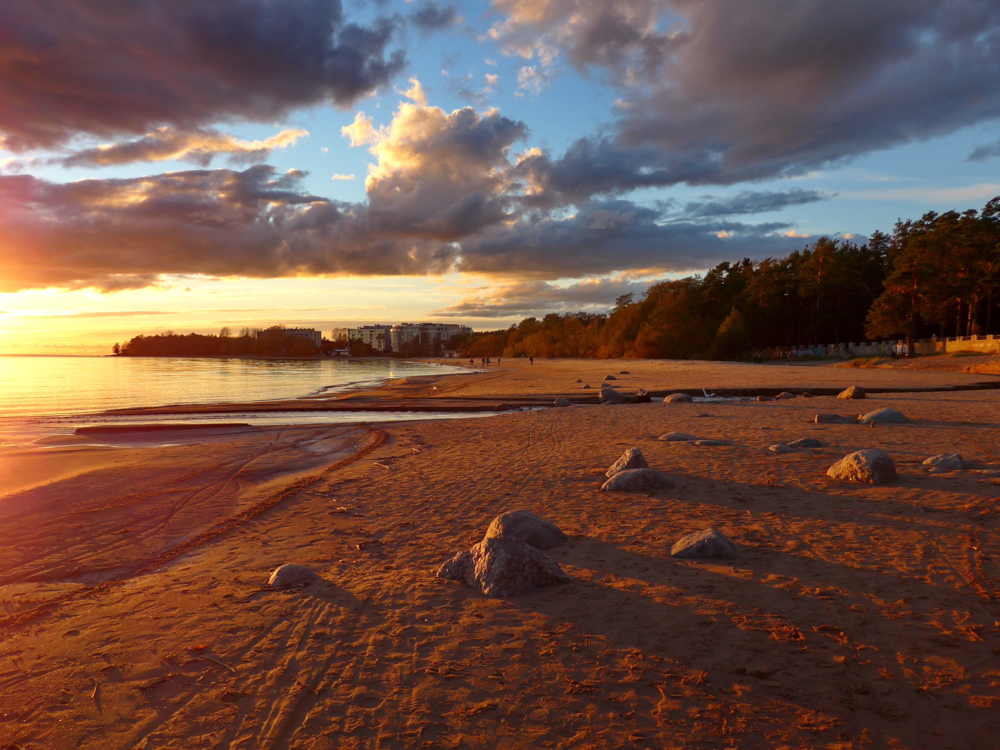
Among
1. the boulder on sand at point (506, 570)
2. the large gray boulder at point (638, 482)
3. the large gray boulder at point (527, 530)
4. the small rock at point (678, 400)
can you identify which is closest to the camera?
the boulder on sand at point (506, 570)

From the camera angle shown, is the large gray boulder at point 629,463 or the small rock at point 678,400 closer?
the large gray boulder at point 629,463

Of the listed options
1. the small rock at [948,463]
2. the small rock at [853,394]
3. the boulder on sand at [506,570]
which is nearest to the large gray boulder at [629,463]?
the boulder on sand at [506,570]

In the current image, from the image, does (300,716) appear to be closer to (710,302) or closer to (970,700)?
(970,700)

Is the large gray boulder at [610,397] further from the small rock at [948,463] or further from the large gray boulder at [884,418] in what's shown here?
the small rock at [948,463]

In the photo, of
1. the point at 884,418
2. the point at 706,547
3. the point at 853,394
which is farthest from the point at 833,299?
the point at 706,547

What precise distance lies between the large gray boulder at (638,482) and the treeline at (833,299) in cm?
6318

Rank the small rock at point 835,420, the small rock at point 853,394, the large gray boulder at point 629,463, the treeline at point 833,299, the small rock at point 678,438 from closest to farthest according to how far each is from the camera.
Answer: the large gray boulder at point 629,463 < the small rock at point 678,438 < the small rock at point 835,420 < the small rock at point 853,394 < the treeline at point 833,299

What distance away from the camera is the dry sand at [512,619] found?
11.7 ft

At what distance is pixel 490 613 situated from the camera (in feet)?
16.6

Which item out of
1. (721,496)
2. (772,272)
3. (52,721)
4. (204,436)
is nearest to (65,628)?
(52,721)

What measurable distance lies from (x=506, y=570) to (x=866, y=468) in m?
6.41

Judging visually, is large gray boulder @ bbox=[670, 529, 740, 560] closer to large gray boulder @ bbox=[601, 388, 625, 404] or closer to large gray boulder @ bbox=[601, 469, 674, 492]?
large gray boulder @ bbox=[601, 469, 674, 492]

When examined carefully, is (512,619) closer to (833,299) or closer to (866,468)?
(866,468)

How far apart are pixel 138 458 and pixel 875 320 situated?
225 feet
